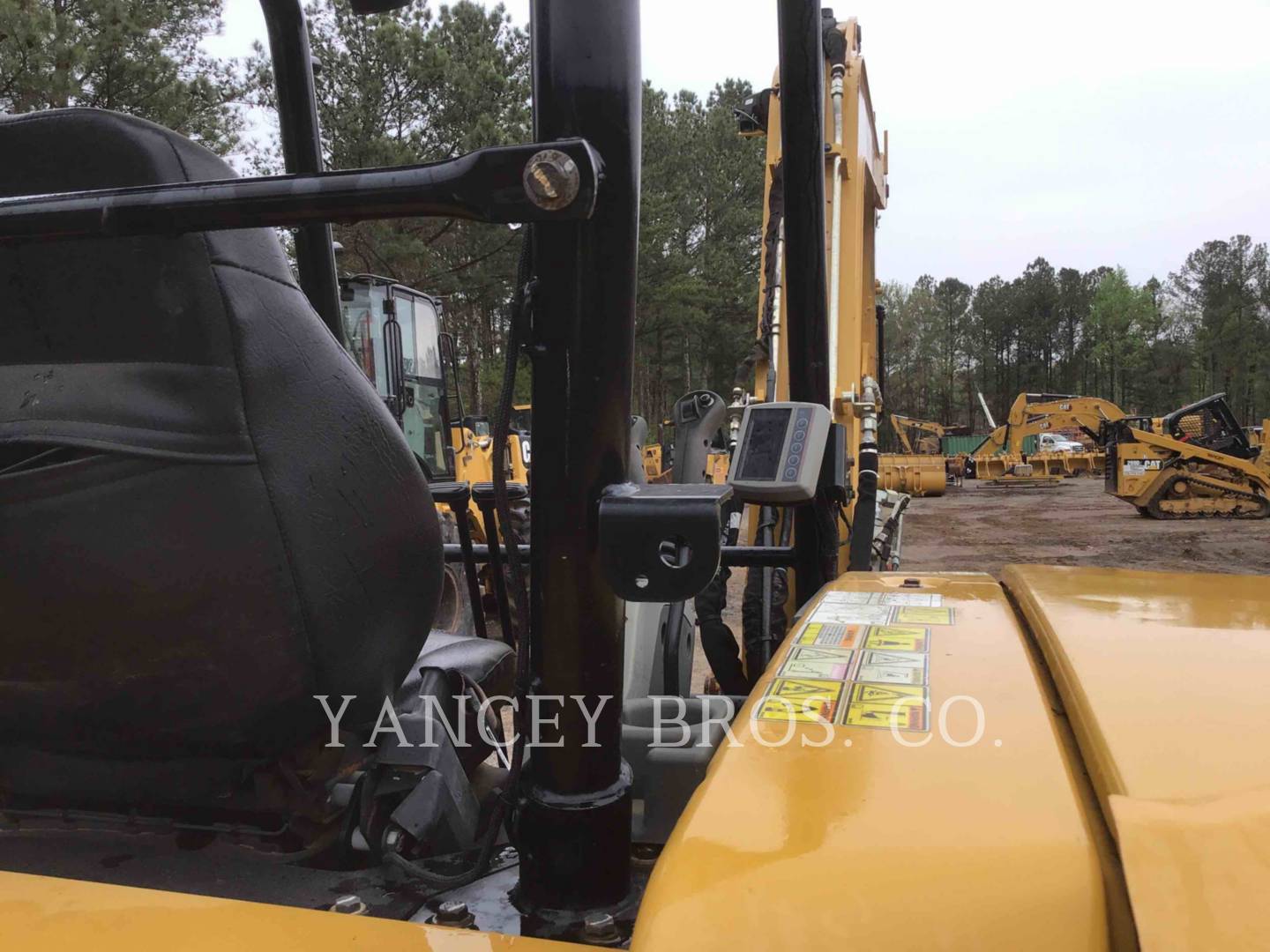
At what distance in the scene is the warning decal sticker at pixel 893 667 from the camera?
30.7 inches

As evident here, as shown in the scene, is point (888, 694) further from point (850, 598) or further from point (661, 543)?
point (850, 598)

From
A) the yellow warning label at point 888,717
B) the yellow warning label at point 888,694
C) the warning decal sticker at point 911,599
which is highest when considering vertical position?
the yellow warning label at point 888,694

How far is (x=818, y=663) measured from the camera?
2.72 feet

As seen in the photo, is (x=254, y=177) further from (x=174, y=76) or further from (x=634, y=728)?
(x=174, y=76)

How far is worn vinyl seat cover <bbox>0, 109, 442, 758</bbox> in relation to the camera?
2.65 ft

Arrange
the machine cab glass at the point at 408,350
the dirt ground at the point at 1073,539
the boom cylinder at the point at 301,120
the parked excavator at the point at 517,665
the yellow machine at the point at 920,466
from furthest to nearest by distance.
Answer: the yellow machine at the point at 920,466, the dirt ground at the point at 1073,539, the machine cab glass at the point at 408,350, the boom cylinder at the point at 301,120, the parked excavator at the point at 517,665

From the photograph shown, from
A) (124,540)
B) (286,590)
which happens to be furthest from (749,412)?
(124,540)

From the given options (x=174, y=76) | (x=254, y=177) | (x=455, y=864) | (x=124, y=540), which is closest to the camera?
(x=254, y=177)

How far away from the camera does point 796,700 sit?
2.46ft

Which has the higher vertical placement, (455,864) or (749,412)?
(749,412)

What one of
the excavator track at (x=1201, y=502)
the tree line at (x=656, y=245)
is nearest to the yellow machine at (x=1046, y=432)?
the excavator track at (x=1201, y=502)

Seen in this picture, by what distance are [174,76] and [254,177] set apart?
12826mm

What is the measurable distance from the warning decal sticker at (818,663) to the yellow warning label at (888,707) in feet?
0.11

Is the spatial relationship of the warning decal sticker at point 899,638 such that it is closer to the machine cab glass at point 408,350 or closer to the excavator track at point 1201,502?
the machine cab glass at point 408,350
